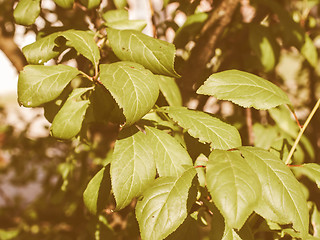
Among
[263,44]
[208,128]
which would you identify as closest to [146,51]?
[208,128]

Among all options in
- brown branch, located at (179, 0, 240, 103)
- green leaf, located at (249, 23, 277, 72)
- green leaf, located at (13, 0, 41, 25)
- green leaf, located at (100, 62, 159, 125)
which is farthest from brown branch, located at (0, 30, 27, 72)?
green leaf, located at (249, 23, 277, 72)

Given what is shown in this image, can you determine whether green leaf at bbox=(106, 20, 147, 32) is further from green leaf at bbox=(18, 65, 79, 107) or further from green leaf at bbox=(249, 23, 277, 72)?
green leaf at bbox=(249, 23, 277, 72)

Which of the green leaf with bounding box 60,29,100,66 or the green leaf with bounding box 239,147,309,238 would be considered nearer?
the green leaf with bounding box 239,147,309,238

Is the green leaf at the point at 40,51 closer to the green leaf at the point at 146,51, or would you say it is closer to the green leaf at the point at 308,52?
the green leaf at the point at 146,51

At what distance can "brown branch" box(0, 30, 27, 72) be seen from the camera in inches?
64.8

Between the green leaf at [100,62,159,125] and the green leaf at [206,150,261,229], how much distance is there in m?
0.21

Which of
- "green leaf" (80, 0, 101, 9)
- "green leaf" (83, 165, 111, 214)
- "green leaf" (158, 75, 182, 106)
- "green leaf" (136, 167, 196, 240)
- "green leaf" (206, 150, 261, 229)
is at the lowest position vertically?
"green leaf" (83, 165, 111, 214)

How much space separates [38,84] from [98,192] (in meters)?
0.35

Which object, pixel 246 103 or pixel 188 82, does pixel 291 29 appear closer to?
pixel 188 82

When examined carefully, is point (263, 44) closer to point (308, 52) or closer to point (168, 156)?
point (308, 52)

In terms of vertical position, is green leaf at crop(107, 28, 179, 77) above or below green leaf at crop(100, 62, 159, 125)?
above

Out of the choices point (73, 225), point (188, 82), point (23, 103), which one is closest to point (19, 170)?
point (73, 225)

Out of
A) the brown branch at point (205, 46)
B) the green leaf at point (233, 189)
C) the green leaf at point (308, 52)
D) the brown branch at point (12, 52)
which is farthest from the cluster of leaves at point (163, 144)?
the green leaf at point (308, 52)

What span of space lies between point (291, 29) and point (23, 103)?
113cm
